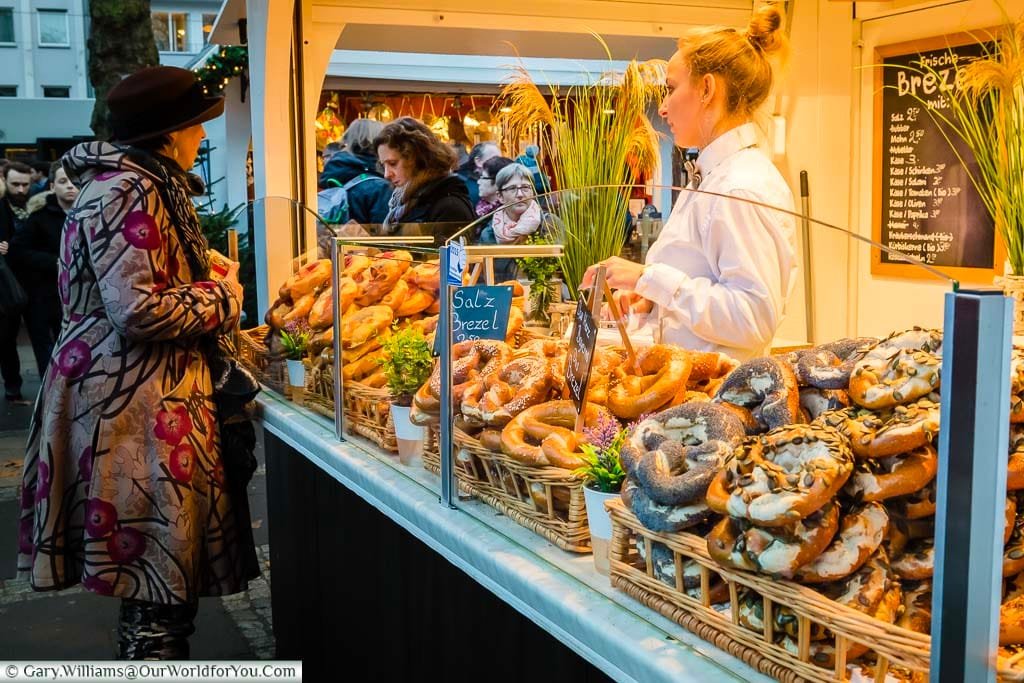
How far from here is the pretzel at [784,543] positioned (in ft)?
3.86

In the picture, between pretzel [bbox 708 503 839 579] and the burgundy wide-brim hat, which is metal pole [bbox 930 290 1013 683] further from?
the burgundy wide-brim hat

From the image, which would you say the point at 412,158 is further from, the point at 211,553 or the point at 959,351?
the point at 959,351

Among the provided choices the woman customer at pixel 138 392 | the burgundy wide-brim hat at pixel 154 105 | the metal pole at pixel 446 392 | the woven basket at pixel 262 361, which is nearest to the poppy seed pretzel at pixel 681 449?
the metal pole at pixel 446 392

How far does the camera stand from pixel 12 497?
19.3 ft

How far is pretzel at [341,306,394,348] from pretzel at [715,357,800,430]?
1.35 meters

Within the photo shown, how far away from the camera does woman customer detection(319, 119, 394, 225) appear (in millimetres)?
5500

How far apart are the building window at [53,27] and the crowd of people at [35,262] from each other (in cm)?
2125

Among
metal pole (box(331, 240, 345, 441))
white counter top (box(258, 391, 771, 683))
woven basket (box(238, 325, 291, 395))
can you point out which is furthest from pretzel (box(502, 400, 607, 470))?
woven basket (box(238, 325, 291, 395))

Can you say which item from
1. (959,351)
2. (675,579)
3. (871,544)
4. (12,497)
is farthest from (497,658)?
(12,497)

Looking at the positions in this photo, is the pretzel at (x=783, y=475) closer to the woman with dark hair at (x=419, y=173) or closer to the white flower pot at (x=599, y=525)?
the white flower pot at (x=599, y=525)

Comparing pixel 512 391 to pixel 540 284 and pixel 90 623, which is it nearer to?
pixel 540 284

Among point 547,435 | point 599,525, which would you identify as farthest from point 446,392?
point 599,525

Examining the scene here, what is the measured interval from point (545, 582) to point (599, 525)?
0.38 ft

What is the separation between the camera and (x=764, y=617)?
4.04 feet
